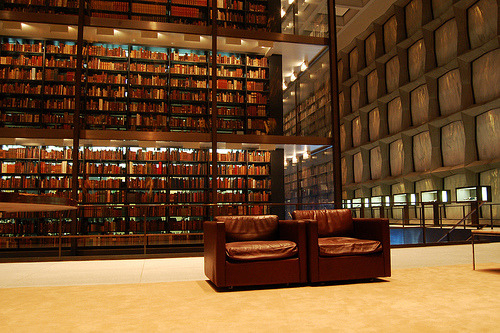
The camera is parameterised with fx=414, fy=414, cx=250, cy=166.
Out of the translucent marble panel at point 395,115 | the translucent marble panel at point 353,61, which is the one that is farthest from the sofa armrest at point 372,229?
the translucent marble panel at point 353,61

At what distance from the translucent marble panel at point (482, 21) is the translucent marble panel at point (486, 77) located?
0.50 m

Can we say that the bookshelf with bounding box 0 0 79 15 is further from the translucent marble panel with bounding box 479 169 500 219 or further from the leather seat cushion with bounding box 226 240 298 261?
the translucent marble panel with bounding box 479 169 500 219

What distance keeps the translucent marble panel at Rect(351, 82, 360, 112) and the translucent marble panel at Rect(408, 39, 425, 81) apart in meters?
3.76

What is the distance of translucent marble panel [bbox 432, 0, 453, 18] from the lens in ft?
44.0

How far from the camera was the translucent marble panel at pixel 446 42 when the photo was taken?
13.3m

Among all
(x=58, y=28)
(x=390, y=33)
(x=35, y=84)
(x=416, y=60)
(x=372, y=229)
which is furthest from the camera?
(x=390, y=33)

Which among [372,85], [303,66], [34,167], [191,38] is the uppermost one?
[372,85]

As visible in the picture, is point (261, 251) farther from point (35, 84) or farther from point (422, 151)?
point (422, 151)

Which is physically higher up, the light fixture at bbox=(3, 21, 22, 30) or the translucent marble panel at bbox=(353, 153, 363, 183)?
the light fixture at bbox=(3, 21, 22, 30)

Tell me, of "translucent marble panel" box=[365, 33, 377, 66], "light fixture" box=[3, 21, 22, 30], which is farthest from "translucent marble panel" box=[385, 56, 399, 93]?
"light fixture" box=[3, 21, 22, 30]

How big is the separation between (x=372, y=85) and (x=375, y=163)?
3.45m

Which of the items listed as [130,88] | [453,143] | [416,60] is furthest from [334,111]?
[416,60]

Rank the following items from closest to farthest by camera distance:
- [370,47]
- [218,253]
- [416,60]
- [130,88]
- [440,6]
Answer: [218,253] < [130,88] < [440,6] < [416,60] < [370,47]

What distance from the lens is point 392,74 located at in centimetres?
1688
